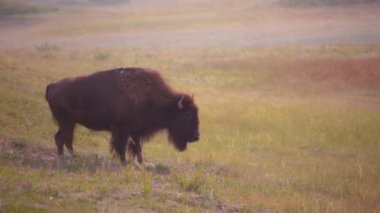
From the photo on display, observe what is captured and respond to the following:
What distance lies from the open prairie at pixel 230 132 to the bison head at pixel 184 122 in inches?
24.0

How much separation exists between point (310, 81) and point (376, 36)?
14139 millimetres

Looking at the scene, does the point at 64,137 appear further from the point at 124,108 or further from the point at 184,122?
the point at 184,122

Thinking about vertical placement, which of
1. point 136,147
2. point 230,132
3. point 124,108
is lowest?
point 230,132

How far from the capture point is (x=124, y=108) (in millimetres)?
10344

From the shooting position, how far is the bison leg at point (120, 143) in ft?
33.9

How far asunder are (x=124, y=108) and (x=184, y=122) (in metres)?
1.23

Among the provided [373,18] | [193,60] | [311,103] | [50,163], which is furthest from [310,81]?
[373,18]

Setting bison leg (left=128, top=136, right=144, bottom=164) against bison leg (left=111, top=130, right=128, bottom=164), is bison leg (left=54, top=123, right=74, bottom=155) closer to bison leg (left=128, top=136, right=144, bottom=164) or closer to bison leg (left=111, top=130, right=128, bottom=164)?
bison leg (left=111, top=130, right=128, bottom=164)

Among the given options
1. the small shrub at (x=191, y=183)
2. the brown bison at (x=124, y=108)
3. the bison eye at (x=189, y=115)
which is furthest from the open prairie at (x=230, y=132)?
the bison eye at (x=189, y=115)

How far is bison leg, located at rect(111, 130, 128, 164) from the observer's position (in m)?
10.3

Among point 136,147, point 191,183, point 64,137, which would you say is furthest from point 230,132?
point 191,183

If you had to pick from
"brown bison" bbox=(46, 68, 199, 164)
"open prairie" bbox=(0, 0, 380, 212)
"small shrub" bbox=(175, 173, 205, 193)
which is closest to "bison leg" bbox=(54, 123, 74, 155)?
"brown bison" bbox=(46, 68, 199, 164)

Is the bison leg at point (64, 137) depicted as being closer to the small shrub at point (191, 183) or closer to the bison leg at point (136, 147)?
the bison leg at point (136, 147)

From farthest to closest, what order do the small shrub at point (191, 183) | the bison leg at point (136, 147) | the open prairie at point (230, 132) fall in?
1. the bison leg at point (136, 147)
2. the small shrub at point (191, 183)
3. the open prairie at point (230, 132)
